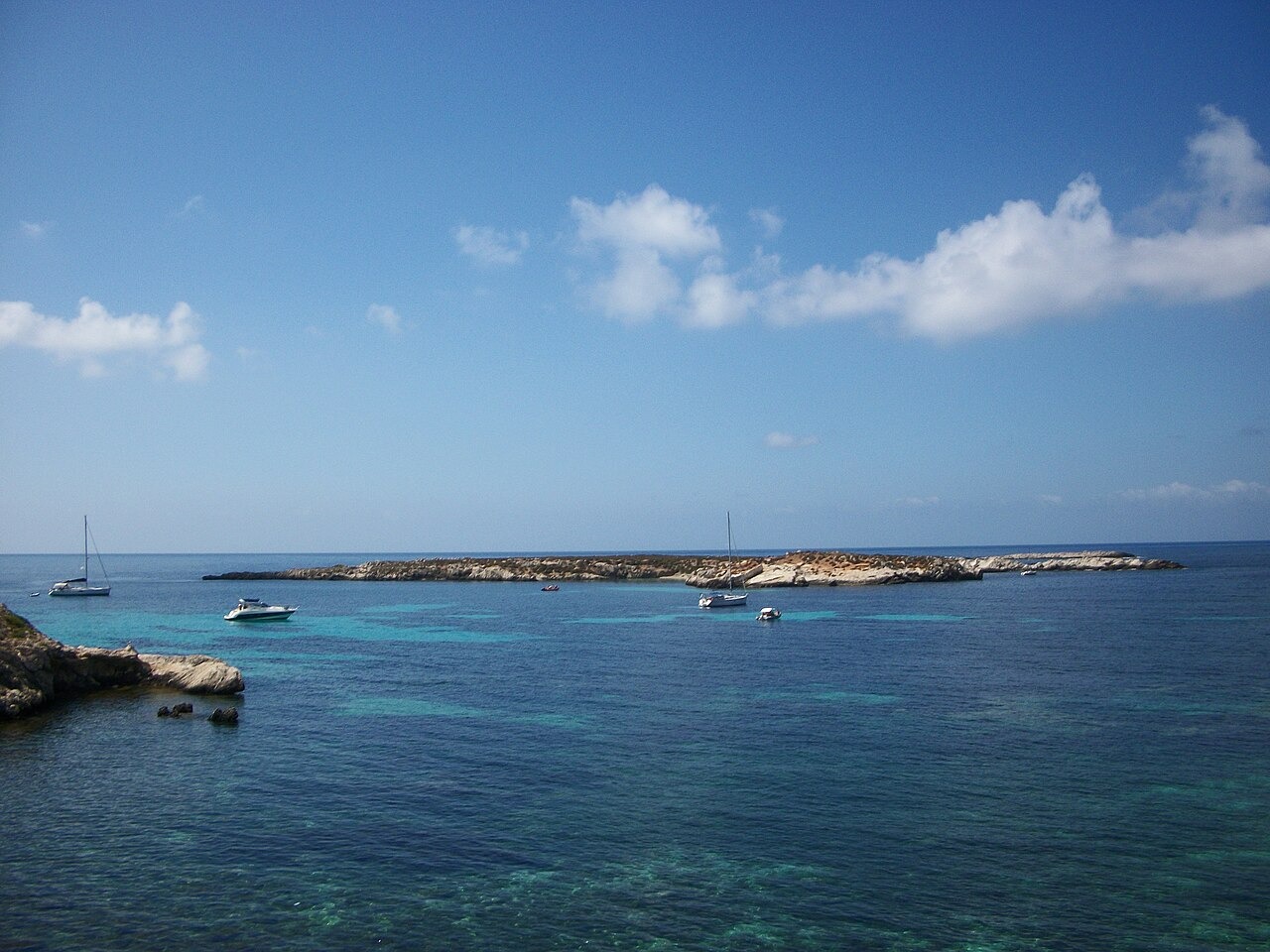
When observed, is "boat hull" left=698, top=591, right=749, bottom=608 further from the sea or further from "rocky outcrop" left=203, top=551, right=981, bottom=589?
the sea

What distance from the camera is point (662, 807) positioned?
29.3 meters

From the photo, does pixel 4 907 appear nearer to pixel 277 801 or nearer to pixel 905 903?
pixel 277 801

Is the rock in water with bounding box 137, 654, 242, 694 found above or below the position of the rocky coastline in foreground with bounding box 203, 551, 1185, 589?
above

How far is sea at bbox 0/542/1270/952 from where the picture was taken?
21.1 meters

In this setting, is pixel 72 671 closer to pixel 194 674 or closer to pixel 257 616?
pixel 194 674

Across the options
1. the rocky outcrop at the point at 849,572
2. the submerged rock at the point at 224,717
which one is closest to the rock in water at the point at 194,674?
the submerged rock at the point at 224,717

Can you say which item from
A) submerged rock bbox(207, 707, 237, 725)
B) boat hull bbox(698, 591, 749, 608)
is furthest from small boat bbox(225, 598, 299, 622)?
submerged rock bbox(207, 707, 237, 725)

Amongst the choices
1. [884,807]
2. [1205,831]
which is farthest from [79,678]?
[1205,831]

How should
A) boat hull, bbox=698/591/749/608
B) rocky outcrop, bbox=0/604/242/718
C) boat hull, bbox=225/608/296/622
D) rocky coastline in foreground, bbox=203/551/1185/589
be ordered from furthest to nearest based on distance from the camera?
rocky coastline in foreground, bbox=203/551/1185/589, boat hull, bbox=698/591/749/608, boat hull, bbox=225/608/296/622, rocky outcrop, bbox=0/604/242/718

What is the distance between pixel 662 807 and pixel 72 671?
41.7 meters

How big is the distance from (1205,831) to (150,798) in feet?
120

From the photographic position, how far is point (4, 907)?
865 inches

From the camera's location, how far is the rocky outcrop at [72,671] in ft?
150

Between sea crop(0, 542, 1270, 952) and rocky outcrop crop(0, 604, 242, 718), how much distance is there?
1576mm
